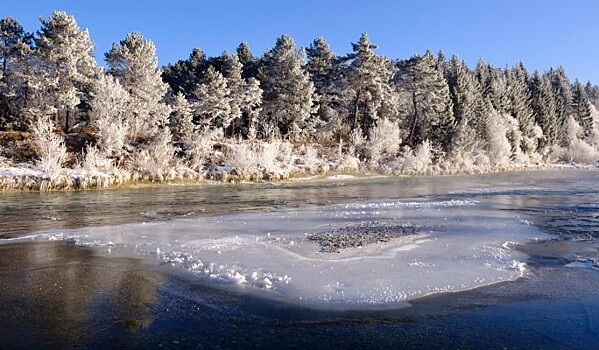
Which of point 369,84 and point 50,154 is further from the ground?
point 369,84

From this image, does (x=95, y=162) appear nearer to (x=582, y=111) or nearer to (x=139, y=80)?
(x=139, y=80)

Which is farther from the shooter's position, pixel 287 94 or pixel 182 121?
pixel 287 94

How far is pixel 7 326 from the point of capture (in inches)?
276

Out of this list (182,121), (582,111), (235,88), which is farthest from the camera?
(582,111)

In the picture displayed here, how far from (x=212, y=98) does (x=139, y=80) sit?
24.8ft

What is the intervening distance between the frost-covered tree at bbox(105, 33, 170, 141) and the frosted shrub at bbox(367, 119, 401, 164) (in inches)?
946

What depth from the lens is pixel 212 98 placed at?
4850 centimetres

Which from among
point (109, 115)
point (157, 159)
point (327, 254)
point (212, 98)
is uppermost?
point (212, 98)

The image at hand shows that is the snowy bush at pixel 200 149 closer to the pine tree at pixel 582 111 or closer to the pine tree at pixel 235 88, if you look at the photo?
the pine tree at pixel 235 88

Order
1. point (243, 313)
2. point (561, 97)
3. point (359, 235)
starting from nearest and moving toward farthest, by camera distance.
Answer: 1. point (243, 313)
2. point (359, 235)
3. point (561, 97)

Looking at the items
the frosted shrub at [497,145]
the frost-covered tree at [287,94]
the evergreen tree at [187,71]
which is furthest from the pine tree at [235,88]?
the frosted shrub at [497,145]

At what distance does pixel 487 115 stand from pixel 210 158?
44824 mm

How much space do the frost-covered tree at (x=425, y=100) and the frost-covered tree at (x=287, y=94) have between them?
1329cm

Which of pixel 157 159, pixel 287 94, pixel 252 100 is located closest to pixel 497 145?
pixel 287 94
